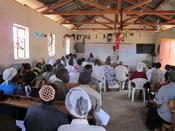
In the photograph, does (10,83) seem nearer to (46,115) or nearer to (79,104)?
(46,115)

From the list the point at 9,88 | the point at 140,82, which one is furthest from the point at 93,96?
the point at 140,82

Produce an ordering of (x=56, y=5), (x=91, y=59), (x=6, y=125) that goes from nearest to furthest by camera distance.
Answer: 1. (x=6, y=125)
2. (x=56, y=5)
3. (x=91, y=59)

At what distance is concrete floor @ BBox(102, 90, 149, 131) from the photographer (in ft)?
9.87

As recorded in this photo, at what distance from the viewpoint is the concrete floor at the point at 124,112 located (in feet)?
9.87

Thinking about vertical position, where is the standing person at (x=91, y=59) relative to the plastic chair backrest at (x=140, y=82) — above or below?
above

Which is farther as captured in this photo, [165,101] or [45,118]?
[165,101]

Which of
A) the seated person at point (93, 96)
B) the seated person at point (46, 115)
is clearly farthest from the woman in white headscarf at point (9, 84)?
the seated person at point (46, 115)

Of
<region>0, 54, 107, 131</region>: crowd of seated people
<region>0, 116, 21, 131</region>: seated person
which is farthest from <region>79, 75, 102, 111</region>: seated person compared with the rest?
<region>0, 116, 21, 131</region>: seated person

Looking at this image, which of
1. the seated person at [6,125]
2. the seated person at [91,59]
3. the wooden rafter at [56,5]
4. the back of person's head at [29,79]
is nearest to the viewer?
the seated person at [6,125]

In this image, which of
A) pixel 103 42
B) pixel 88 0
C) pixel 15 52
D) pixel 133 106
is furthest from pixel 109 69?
pixel 103 42

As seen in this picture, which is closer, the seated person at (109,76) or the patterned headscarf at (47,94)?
the patterned headscarf at (47,94)

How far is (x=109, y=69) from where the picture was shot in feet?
18.8

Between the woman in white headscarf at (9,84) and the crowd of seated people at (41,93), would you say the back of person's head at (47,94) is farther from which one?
the woman in white headscarf at (9,84)

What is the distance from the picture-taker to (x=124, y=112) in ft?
12.2
